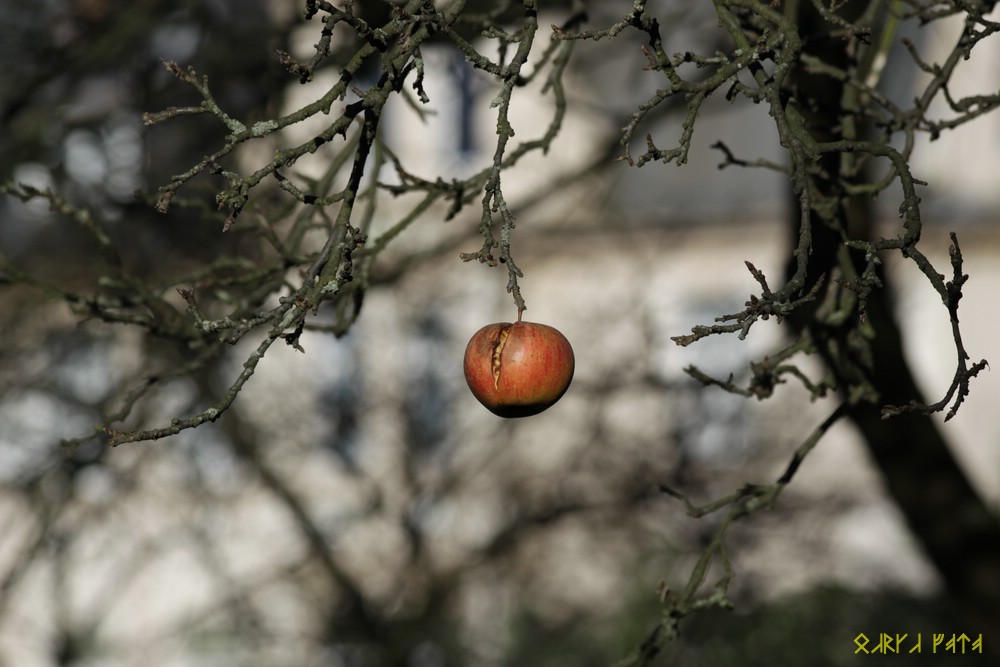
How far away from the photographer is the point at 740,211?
11.6 m

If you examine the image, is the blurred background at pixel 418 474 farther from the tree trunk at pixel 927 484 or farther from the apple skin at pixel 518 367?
the apple skin at pixel 518 367

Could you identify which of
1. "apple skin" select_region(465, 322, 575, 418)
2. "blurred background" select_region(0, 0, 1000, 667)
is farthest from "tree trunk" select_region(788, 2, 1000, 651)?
"apple skin" select_region(465, 322, 575, 418)

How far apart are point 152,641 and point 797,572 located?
15.1ft

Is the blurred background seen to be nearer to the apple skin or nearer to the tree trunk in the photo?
the tree trunk

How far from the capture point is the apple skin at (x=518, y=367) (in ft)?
7.13

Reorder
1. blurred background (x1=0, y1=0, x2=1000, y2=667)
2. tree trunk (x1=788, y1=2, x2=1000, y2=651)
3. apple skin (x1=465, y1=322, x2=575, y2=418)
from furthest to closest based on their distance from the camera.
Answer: blurred background (x1=0, y1=0, x2=1000, y2=667), tree trunk (x1=788, y1=2, x2=1000, y2=651), apple skin (x1=465, y1=322, x2=575, y2=418)

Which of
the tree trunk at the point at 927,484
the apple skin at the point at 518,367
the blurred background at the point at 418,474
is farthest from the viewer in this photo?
the blurred background at the point at 418,474

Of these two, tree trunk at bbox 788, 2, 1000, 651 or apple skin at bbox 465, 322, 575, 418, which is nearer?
apple skin at bbox 465, 322, 575, 418

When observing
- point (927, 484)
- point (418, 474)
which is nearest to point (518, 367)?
point (927, 484)

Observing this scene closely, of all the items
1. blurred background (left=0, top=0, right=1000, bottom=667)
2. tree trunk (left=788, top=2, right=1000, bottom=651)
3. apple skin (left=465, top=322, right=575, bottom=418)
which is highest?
blurred background (left=0, top=0, right=1000, bottom=667)

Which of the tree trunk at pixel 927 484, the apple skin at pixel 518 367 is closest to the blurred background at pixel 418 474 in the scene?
the tree trunk at pixel 927 484

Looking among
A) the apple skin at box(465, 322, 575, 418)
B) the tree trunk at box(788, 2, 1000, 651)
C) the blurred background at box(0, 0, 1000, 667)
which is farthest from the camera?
the blurred background at box(0, 0, 1000, 667)

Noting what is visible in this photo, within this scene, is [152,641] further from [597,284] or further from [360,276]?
[360,276]

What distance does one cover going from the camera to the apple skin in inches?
85.6
